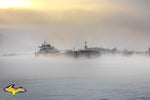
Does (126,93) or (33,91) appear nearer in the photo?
(126,93)

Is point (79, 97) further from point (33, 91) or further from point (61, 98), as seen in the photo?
point (33, 91)

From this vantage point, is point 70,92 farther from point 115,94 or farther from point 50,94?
point 115,94

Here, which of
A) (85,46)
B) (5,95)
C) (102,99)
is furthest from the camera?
(85,46)

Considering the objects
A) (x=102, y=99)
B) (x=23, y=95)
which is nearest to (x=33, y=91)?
(x=23, y=95)

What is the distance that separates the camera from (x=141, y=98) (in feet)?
105

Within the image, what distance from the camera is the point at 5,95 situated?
34.4 metres

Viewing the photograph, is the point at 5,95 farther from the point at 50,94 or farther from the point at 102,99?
the point at 102,99

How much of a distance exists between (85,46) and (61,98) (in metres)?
147

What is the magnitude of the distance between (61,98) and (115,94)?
24.2 feet

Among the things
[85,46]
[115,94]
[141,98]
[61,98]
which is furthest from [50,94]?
[85,46]

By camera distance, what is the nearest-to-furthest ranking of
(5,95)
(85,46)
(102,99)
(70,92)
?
(102,99) < (5,95) < (70,92) < (85,46)

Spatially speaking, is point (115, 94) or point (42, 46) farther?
point (42, 46)

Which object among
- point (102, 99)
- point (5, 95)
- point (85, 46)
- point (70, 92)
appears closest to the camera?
point (102, 99)

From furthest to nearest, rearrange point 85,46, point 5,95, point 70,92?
point 85,46
point 70,92
point 5,95
